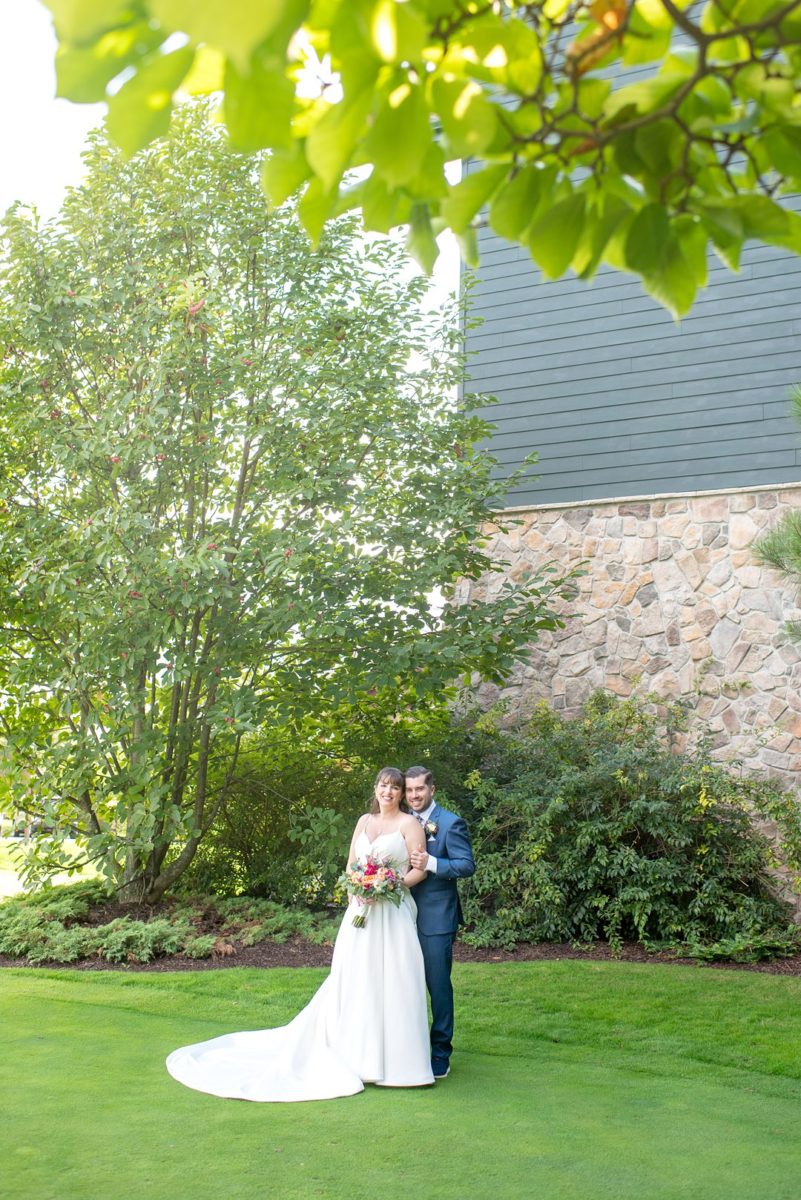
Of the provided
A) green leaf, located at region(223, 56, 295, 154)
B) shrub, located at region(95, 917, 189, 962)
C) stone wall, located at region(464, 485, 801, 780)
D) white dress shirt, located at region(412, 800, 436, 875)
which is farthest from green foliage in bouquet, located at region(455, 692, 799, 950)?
green leaf, located at region(223, 56, 295, 154)

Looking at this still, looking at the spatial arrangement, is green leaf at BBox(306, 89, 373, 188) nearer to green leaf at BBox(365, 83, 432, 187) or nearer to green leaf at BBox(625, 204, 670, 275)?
green leaf at BBox(365, 83, 432, 187)

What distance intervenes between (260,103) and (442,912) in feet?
15.9

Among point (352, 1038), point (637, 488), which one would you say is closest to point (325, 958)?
point (352, 1038)

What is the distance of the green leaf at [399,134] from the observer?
4.20ft

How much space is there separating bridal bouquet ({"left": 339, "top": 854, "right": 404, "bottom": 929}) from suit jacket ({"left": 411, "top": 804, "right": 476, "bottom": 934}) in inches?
7.4

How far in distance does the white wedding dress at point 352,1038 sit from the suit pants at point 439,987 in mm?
119

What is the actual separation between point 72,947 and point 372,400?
4.73 m

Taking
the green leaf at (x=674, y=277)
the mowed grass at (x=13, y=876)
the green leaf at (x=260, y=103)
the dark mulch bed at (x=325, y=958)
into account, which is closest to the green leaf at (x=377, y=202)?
the green leaf at (x=260, y=103)

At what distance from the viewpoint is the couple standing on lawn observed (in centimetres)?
511

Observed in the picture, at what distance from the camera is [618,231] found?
1641 mm

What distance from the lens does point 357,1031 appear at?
5.26 metres

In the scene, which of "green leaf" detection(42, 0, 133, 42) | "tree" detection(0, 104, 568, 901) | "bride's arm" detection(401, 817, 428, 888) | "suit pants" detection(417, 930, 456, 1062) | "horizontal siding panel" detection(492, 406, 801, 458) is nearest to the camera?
"green leaf" detection(42, 0, 133, 42)

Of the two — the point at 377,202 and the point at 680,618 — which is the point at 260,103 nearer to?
the point at 377,202

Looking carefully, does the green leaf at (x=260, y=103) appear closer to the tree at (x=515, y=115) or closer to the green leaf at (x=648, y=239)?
the tree at (x=515, y=115)
